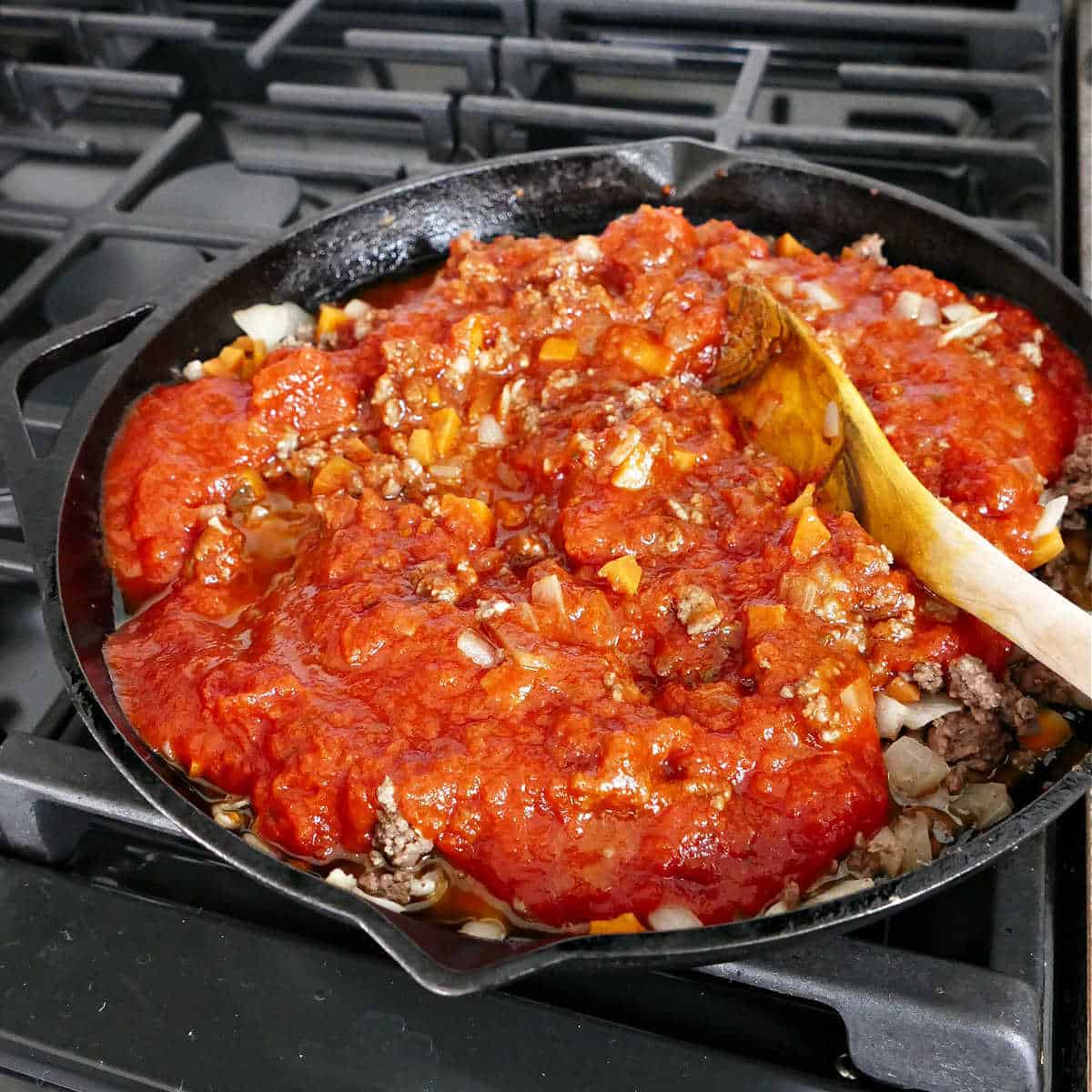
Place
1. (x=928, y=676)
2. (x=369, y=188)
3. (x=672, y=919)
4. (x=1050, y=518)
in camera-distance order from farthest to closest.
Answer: (x=369, y=188) → (x=1050, y=518) → (x=928, y=676) → (x=672, y=919)

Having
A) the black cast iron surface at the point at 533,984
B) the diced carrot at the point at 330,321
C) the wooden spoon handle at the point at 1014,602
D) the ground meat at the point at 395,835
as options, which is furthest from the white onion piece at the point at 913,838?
the diced carrot at the point at 330,321

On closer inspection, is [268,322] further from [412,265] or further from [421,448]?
[421,448]

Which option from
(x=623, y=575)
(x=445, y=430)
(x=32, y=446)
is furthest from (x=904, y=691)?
(x=32, y=446)

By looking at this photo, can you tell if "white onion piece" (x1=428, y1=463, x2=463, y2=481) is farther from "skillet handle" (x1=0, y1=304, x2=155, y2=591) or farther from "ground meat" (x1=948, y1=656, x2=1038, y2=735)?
"ground meat" (x1=948, y1=656, x2=1038, y2=735)

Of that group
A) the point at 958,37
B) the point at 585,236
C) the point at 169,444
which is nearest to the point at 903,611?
the point at 585,236

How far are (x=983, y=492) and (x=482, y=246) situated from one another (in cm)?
113

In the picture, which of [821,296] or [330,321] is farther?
[330,321]

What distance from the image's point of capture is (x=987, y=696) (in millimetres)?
1514

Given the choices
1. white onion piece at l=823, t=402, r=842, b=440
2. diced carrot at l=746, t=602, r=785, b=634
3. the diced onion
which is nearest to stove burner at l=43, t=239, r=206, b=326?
the diced onion

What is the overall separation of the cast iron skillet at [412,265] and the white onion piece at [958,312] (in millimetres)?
91

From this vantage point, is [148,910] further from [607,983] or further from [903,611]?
[903,611]

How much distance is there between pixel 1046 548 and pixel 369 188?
1.81 meters

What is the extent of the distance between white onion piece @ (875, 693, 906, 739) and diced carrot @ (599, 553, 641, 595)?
1.30ft

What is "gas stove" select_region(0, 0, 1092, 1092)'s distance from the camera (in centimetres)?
134
